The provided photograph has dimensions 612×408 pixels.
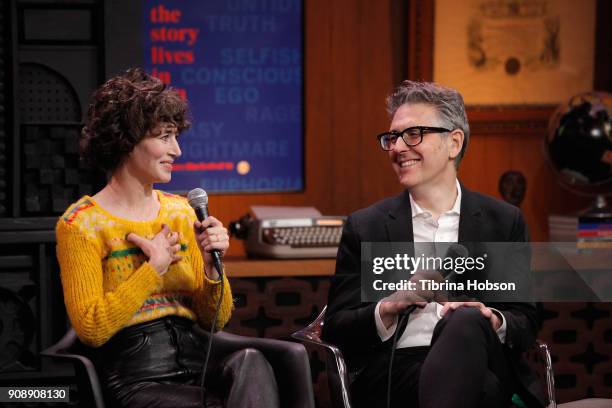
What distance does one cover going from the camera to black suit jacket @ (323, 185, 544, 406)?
7.95ft

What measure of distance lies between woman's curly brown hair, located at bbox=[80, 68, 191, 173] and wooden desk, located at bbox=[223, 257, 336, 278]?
115 centimetres

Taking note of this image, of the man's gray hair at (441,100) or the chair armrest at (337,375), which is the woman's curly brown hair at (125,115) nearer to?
the man's gray hair at (441,100)

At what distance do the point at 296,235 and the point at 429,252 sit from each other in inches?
48.5

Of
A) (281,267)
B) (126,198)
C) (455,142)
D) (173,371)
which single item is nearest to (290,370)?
(173,371)

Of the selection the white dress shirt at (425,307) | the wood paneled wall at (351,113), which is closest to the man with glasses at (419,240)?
the white dress shirt at (425,307)

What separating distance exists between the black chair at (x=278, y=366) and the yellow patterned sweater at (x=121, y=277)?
0.29 feet

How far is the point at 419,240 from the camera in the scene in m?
2.52

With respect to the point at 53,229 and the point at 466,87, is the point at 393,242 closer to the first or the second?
the point at 53,229

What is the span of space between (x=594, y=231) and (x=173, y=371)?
218cm

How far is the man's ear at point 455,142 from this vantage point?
8.32ft

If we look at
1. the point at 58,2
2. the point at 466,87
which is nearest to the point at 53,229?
the point at 58,2

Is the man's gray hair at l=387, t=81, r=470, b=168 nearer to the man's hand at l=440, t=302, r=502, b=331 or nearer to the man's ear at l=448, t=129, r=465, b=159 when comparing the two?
the man's ear at l=448, t=129, r=465, b=159

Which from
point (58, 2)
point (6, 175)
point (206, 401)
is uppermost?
point (58, 2)

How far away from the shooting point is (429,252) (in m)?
2.47
